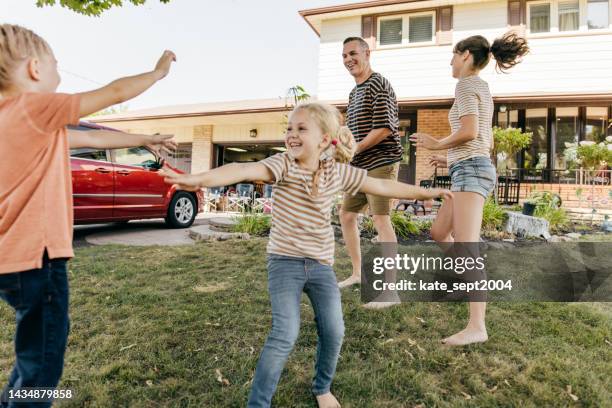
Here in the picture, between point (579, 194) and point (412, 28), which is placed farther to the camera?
point (412, 28)

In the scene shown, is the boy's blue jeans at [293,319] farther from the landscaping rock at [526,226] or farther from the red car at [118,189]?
the landscaping rock at [526,226]

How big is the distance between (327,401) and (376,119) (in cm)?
214

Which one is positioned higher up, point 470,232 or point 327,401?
point 470,232

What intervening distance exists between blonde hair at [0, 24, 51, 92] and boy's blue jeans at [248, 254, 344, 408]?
124 cm

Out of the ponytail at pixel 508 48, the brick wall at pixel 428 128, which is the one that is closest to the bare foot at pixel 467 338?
the ponytail at pixel 508 48

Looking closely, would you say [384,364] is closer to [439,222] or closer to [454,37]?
[439,222]

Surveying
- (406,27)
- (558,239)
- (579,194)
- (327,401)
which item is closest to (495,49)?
(327,401)

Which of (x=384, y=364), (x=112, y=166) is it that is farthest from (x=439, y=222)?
(x=112, y=166)

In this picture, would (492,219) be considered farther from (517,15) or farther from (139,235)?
(517,15)

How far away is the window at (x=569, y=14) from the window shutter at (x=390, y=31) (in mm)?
4351

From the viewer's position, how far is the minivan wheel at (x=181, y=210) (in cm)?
757

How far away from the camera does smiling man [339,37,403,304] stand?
314 cm

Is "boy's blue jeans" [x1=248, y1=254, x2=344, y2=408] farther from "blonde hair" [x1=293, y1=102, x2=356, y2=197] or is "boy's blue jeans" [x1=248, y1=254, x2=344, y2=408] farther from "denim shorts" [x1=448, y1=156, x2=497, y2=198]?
"denim shorts" [x1=448, y1=156, x2=497, y2=198]

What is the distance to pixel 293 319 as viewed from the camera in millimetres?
1681
